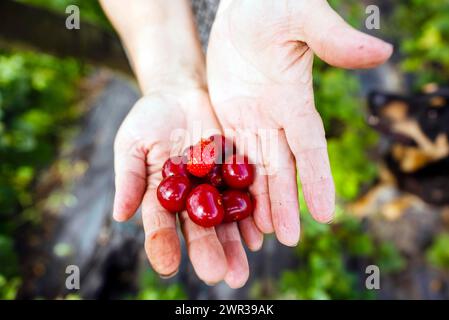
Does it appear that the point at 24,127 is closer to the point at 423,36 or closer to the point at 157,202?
the point at 157,202

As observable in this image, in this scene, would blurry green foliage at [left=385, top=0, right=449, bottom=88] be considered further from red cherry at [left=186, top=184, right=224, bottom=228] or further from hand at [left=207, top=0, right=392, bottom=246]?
red cherry at [left=186, top=184, right=224, bottom=228]

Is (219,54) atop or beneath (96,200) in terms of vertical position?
atop

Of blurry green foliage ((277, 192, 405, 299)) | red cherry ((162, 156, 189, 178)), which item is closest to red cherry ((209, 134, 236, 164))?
red cherry ((162, 156, 189, 178))

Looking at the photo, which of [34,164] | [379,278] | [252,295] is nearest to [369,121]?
[379,278]

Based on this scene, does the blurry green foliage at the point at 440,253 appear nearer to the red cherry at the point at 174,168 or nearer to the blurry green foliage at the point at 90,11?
A: the red cherry at the point at 174,168

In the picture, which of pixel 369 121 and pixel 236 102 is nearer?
pixel 236 102

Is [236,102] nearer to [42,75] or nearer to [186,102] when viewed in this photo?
Answer: [186,102]

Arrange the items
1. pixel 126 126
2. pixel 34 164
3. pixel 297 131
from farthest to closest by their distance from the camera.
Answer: pixel 34 164 < pixel 126 126 < pixel 297 131

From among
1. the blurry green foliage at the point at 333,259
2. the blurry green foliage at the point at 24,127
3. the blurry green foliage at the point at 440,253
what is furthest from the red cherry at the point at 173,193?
the blurry green foliage at the point at 440,253
